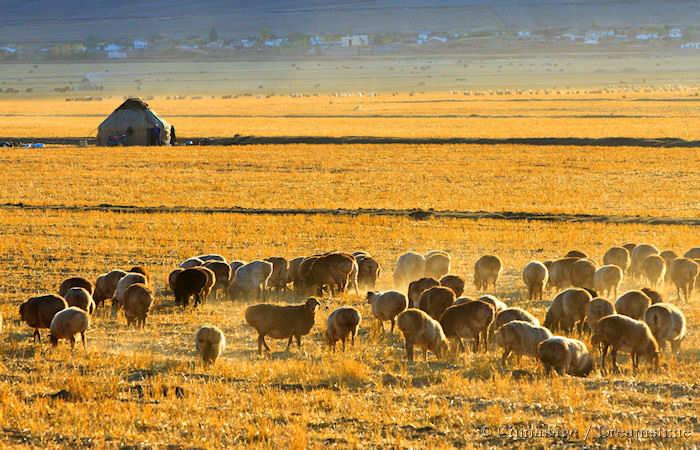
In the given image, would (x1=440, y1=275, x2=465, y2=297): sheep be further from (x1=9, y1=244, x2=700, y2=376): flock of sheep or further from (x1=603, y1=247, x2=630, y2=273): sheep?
(x1=603, y1=247, x2=630, y2=273): sheep

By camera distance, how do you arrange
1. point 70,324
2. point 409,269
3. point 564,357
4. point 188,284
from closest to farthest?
point 564,357 → point 70,324 → point 188,284 → point 409,269

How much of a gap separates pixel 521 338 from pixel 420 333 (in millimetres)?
1405

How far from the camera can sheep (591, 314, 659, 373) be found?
1395cm

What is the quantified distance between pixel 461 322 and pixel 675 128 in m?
52.3

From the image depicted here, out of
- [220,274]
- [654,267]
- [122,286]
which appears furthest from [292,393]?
[654,267]

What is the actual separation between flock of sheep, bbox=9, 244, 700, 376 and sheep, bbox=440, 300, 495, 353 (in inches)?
0.6

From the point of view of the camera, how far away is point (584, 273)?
19.3 m

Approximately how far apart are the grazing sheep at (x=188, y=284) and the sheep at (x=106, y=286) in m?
1.02

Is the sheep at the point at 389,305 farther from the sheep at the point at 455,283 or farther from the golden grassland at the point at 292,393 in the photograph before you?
the sheep at the point at 455,283

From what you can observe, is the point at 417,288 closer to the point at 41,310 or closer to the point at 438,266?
the point at 438,266

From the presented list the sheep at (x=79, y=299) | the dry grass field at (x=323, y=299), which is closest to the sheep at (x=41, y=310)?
the dry grass field at (x=323, y=299)

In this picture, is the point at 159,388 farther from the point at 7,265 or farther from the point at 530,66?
the point at 530,66

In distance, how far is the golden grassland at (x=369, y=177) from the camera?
33.7 metres

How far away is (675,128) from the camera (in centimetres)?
6378
